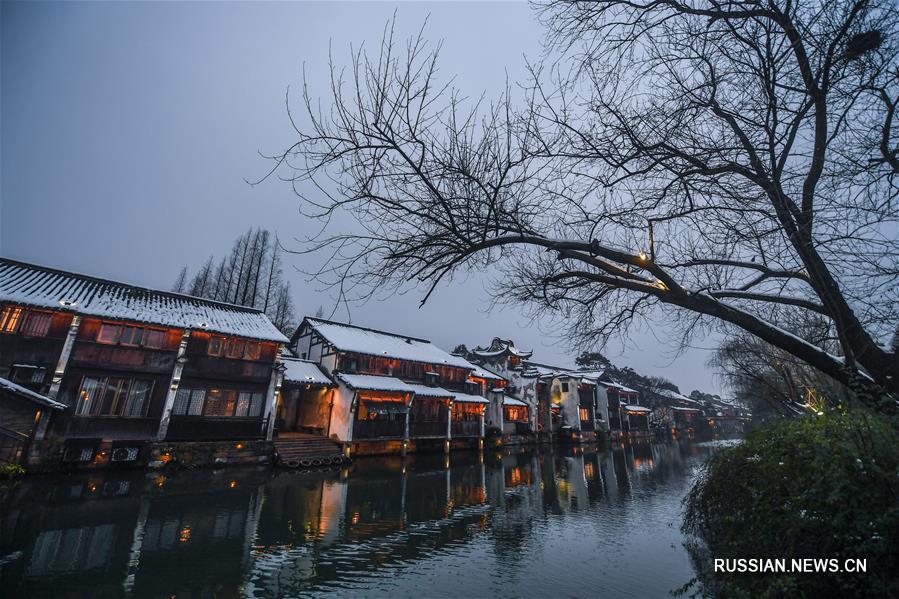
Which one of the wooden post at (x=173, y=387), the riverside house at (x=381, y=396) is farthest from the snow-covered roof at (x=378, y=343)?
the wooden post at (x=173, y=387)

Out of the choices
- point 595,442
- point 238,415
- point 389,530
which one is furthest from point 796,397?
point 595,442

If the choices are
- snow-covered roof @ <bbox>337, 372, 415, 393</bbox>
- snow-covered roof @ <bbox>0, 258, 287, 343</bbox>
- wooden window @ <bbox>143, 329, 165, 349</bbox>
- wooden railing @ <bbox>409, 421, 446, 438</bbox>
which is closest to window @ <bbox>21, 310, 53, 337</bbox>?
snow-covered roof @ <bbox>0, 258, 287, 343</bbox>

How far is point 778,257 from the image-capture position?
5.10m

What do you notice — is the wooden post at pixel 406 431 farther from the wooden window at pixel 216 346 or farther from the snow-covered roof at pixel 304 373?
the wooden window at pixel 216 346

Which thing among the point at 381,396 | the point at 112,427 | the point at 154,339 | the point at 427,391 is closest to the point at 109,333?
the point at 154,339

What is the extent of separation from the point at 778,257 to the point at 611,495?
1208cm

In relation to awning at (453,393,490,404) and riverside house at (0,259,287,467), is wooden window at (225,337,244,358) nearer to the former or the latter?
riverside house at (0,259,287,467)

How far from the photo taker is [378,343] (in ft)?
93.8

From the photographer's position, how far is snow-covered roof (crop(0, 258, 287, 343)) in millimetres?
15344

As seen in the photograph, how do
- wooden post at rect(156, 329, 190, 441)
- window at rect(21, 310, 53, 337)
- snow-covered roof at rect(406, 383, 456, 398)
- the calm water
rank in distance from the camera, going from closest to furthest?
1. the calm water
2. window at rect(21, 310, 53, 337)
3. wooden post at rect(156, 329, 190, 441)
4. snow-covered roof at rect(406, 383, 456, 398)

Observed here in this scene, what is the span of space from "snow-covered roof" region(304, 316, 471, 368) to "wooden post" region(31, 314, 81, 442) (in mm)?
11367

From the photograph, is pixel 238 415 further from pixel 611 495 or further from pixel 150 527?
pixel 611 495

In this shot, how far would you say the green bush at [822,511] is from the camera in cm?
350

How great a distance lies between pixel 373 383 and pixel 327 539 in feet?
51.9
